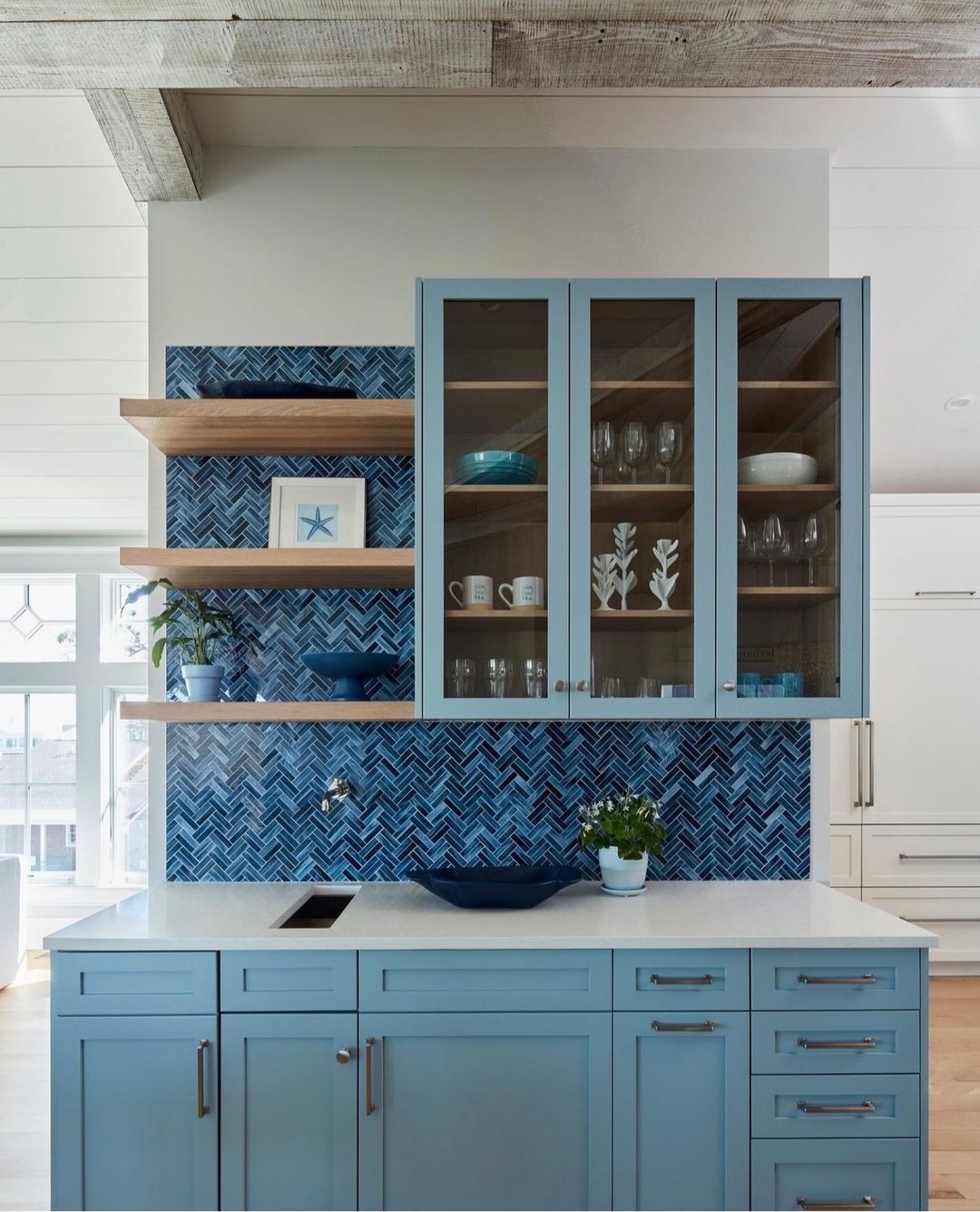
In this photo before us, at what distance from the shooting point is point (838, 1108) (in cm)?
187

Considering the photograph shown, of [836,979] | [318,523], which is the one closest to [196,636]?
[318,523]

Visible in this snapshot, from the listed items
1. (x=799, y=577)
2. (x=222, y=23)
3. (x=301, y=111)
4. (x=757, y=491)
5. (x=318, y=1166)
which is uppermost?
(x=301, y=111)

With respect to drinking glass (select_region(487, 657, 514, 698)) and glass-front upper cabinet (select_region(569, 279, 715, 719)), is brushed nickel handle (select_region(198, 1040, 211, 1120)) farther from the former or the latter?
glass-front upper cabinet (select_region(569, 279, 715, 719))

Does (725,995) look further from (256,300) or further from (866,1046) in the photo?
(256,300)

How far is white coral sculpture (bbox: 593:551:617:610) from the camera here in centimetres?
219

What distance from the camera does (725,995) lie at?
1.89 metres

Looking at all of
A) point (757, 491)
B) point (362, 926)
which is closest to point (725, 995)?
point (362, 926)

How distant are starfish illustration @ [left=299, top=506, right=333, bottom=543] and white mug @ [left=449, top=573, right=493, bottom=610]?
0.48m

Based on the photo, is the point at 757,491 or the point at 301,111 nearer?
the point at 757,491

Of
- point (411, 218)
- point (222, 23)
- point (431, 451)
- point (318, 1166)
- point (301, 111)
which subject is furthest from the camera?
point (411, 218)

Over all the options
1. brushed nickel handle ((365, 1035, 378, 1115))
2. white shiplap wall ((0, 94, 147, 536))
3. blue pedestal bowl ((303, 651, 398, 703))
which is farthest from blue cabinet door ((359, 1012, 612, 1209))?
white shiplap wall ((0, 94, 147, 536))

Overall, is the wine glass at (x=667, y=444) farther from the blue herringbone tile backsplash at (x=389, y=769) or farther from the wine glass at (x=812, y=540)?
the blue herringbone tile backsplash at (x=389, y=769)

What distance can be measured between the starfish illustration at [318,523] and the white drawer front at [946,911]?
10.1ft

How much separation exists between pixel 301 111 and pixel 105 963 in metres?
2.10
